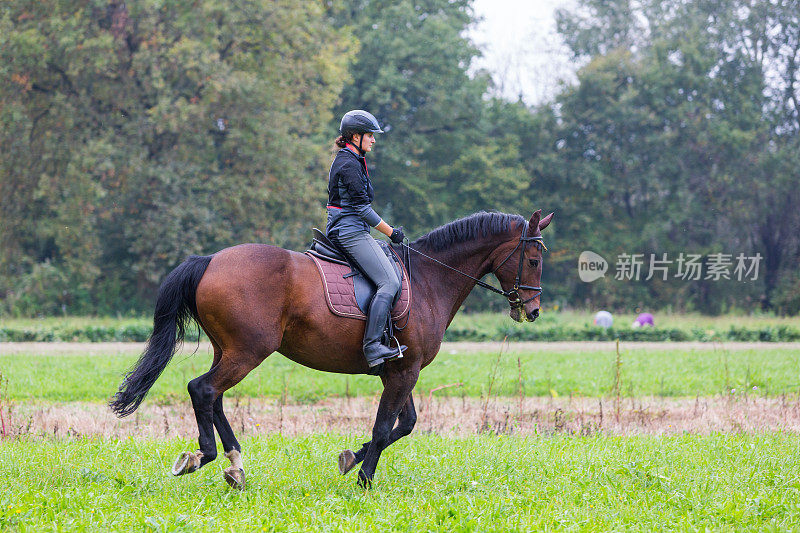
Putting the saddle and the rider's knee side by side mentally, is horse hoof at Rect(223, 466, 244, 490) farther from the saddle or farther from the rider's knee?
the rider's knee

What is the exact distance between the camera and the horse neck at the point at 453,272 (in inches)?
287

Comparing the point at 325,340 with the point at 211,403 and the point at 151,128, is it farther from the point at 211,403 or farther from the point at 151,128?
the point at 151,128

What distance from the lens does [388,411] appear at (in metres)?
6.73

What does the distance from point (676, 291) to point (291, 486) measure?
3531 cm

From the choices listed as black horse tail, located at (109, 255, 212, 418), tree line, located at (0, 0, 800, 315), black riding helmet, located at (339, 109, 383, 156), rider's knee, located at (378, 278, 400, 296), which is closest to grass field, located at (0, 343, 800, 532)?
black horse tail, located at (109, 255, 212, 418)

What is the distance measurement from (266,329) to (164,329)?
35.8 inches

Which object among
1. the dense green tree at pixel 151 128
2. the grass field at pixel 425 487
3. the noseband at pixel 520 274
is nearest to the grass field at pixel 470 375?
the grass field at pixel 425 487

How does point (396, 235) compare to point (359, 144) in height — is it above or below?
below

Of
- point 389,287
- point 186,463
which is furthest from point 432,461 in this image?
point 186,463

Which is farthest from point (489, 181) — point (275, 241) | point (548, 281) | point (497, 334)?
point (497, 334)

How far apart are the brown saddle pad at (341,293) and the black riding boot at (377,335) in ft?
0.50

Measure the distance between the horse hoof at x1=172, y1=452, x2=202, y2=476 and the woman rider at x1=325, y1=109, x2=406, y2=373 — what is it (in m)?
1.61

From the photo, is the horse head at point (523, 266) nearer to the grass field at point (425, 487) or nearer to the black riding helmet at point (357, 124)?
the grass field at point (425, 487)

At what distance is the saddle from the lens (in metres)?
6.62
